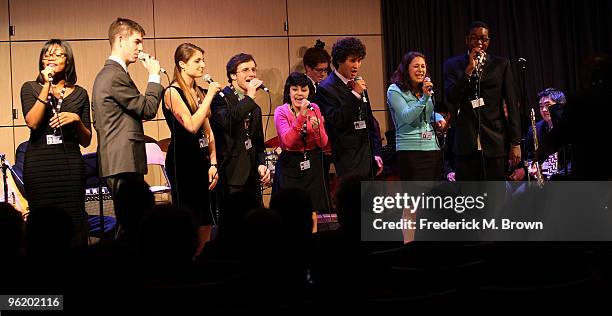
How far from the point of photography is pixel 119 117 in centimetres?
419

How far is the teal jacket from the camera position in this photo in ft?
16.2

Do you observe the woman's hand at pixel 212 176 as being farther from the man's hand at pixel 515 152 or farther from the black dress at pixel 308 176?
the man's hand at pixel 515 152

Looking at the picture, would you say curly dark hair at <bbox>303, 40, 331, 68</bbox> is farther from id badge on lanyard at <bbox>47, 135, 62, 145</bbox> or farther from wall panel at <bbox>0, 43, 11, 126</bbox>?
id badge on lanyard at <bbox>47, 135, 62, 145</bbox>

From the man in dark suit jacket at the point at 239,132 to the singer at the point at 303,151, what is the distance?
0.17m

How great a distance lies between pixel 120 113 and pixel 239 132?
842mm

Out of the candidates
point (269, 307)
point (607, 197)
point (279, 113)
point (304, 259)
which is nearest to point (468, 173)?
point (607, 197)

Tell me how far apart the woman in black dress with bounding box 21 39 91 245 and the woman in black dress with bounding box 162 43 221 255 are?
20.1 inches

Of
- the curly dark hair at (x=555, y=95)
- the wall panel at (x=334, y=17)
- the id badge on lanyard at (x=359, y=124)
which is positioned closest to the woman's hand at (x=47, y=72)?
the id badge on lanyard at (x=359, y=124)

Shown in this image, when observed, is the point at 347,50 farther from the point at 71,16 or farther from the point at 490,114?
the point at 71,16

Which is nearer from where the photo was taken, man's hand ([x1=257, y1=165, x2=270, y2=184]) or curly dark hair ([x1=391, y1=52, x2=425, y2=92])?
man's hand ([x1=257, y1=165, x2=270, y2=184])

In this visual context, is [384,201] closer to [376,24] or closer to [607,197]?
[607,197]

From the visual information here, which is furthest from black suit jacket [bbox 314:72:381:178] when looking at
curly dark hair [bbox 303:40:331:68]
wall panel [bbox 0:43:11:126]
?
wall panel [bbox 0:43:11:126]

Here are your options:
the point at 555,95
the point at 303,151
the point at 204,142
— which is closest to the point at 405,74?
the point at 303,151

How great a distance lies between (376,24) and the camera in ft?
27.0
